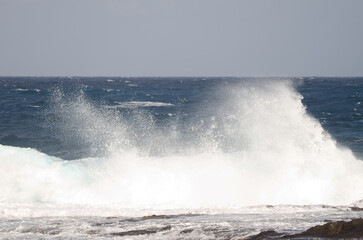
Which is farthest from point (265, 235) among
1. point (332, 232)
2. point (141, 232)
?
point (141, 232)

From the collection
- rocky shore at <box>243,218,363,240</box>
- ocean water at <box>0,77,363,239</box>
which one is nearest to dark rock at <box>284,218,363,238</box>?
rocky shore at <box>243,218,363,240</box>

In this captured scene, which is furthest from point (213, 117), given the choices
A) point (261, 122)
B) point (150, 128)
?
point (261, 122)

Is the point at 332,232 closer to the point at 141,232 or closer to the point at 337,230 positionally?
the point at 337,230

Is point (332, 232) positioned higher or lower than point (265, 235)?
higher

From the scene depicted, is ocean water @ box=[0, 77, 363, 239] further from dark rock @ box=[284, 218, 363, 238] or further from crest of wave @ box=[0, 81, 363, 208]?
dark rock @ box=[284, 218, 363, 238]

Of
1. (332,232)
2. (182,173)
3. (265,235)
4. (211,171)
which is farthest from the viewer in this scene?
(211,171)

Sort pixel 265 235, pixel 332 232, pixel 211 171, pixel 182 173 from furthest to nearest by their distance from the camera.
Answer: pixel 211 171 < pixel 182 173 < pixel 265 235 < pixel 332 232

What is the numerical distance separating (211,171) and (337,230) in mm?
10553

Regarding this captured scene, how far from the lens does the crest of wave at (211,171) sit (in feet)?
57.0

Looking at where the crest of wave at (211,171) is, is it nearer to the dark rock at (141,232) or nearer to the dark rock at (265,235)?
the dark rock at (141,232)

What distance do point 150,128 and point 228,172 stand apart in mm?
13198

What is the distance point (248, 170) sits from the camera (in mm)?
19766

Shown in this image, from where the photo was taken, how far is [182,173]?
1941 centimetres

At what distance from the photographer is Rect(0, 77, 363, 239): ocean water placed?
11.4 metres
